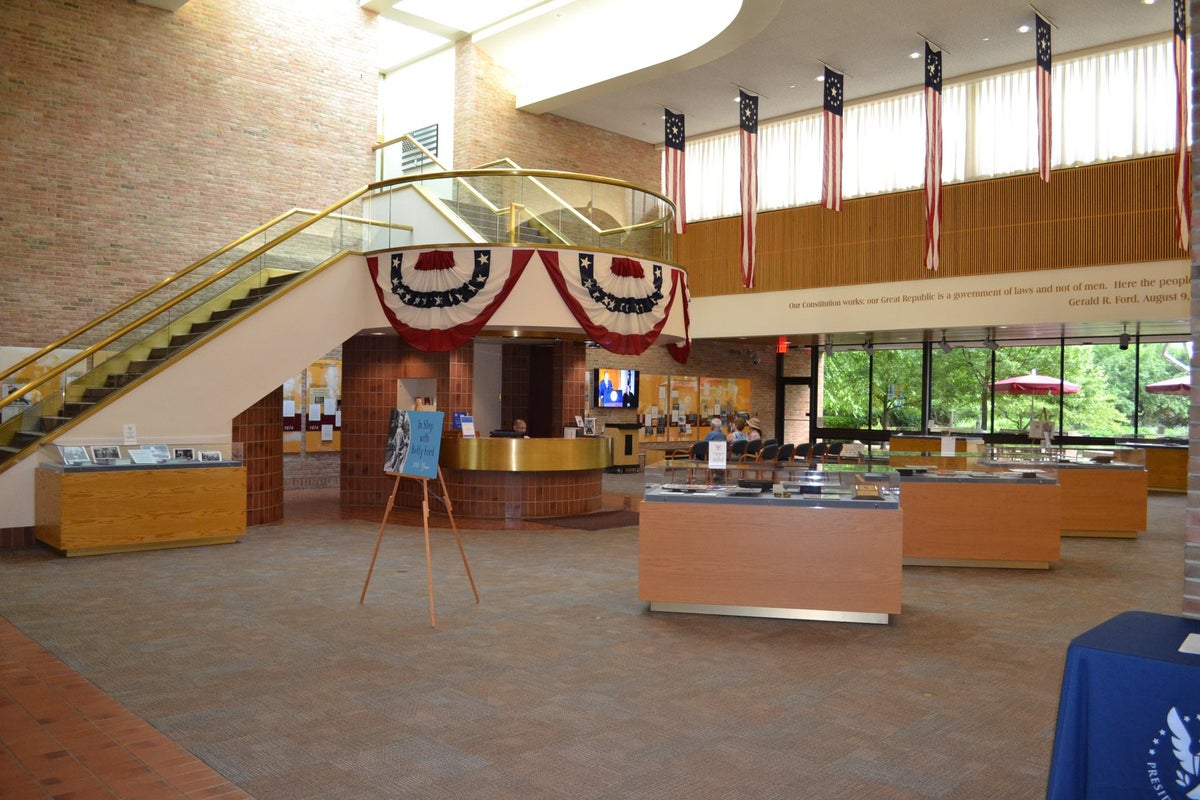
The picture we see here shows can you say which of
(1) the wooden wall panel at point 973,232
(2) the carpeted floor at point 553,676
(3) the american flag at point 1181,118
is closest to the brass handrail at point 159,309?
(2) the carpeted floor at point 553,676

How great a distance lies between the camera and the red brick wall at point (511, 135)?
60.7 ft

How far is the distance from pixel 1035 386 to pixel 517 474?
12.2m

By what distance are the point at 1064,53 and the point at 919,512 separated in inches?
442

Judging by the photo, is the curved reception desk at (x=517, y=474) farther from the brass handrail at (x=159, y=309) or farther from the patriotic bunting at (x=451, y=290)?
the brass handrail at (x=159, y=309)

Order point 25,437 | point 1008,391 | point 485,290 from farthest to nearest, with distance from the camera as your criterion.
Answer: point 1008,391 → point 485,290 → point 25,437

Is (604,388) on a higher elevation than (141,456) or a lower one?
higher

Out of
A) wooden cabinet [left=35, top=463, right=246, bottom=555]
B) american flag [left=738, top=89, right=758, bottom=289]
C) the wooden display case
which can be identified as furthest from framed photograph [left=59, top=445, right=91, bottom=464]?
american flag [left=738, top=89, right=758, bottom=289]

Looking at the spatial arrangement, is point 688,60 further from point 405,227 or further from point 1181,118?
point 1181,118

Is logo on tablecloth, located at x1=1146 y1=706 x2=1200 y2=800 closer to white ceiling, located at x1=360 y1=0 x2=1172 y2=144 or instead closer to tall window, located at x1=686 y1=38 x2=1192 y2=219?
white ceiling, located at x1=360 y1=0 x2=1172 y2=144

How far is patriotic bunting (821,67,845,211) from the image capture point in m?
15.3

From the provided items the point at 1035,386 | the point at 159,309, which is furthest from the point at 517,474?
the point at 1035,386

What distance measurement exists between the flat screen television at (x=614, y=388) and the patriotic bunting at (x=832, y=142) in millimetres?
6262

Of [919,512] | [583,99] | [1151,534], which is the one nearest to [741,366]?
[583,99]

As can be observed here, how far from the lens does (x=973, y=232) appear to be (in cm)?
1605
